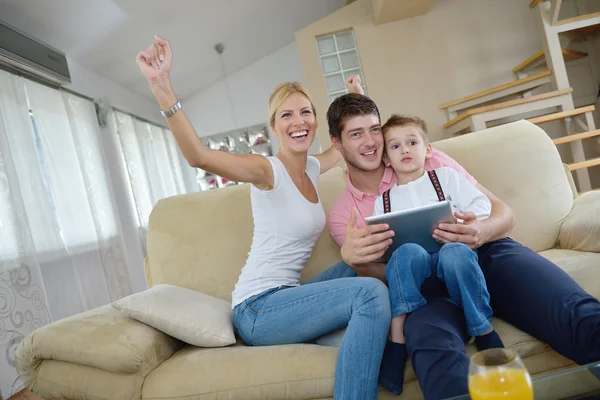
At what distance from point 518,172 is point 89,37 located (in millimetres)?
3594

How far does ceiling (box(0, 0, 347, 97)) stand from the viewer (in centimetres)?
355

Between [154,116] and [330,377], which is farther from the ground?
[154,116]

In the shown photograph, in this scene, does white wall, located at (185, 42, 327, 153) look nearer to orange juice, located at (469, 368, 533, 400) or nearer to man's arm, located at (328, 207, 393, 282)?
man's arm, located at (328, 207, 393, 282)

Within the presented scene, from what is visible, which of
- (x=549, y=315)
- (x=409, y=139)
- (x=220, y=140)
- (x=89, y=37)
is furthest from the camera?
(x=220, y=140)

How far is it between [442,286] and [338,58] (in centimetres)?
416

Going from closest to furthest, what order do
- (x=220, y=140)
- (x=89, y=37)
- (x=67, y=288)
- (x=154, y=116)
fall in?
(x=67, y=288) < (x=89, y=37) < (x=154, y=116) < (x=220, y=140)

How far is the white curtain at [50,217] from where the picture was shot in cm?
283

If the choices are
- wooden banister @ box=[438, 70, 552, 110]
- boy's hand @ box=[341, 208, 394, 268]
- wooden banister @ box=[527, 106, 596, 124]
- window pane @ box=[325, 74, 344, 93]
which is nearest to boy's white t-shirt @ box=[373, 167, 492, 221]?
boy's hand @ box=[341, 208, 394, 268]

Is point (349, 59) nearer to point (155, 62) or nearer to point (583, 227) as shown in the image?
point (583, 227)

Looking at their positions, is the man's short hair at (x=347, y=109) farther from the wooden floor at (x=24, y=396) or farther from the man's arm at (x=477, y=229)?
the wooden floor at (x=24, y=396)

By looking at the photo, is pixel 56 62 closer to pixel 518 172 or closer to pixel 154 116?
pixel 154 116

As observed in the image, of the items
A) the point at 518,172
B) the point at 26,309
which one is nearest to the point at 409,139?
the point at 518,172

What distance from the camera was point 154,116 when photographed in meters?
6.32

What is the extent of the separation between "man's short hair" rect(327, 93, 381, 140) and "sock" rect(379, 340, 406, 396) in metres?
0.75
